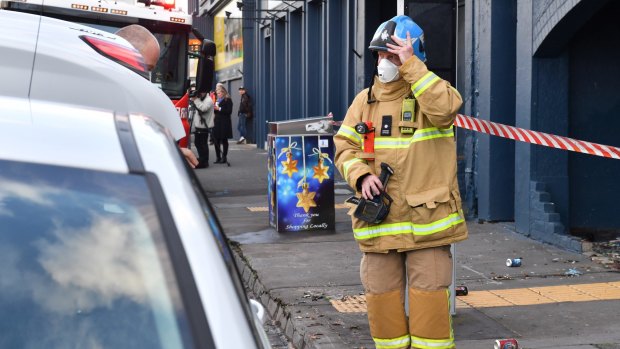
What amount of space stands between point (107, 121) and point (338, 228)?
10.3 meters

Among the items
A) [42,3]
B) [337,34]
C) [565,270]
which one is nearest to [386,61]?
[565,270]

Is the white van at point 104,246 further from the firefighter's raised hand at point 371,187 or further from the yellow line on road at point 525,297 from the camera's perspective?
the yellow line on road at point 525,297

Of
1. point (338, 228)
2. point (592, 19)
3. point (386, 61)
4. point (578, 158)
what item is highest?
point (592, 19)

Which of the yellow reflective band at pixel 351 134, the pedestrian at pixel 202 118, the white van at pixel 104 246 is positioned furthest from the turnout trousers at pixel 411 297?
the pedestrian at pixel 202 118

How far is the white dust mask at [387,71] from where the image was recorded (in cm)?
521

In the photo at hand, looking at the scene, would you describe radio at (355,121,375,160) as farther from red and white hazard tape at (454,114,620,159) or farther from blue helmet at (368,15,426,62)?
red and white hazard tape at (454,114,620,159)

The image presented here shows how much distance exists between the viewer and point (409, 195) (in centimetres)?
511

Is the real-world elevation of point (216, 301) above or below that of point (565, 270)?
above

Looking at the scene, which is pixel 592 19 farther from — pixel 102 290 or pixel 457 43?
pixel 102 290

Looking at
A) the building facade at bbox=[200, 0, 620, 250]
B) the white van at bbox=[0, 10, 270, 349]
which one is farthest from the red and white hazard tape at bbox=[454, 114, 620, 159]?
the white van at bbox=[0, 10, 270, 349]

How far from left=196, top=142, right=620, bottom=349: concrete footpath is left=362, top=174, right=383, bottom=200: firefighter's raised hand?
60.8 inches

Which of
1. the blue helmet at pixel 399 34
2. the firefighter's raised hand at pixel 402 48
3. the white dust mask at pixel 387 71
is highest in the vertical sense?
the blue helmet at pixel 399 34

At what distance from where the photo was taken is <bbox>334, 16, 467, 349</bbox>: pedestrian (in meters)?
5.04

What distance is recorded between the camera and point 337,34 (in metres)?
21.2
